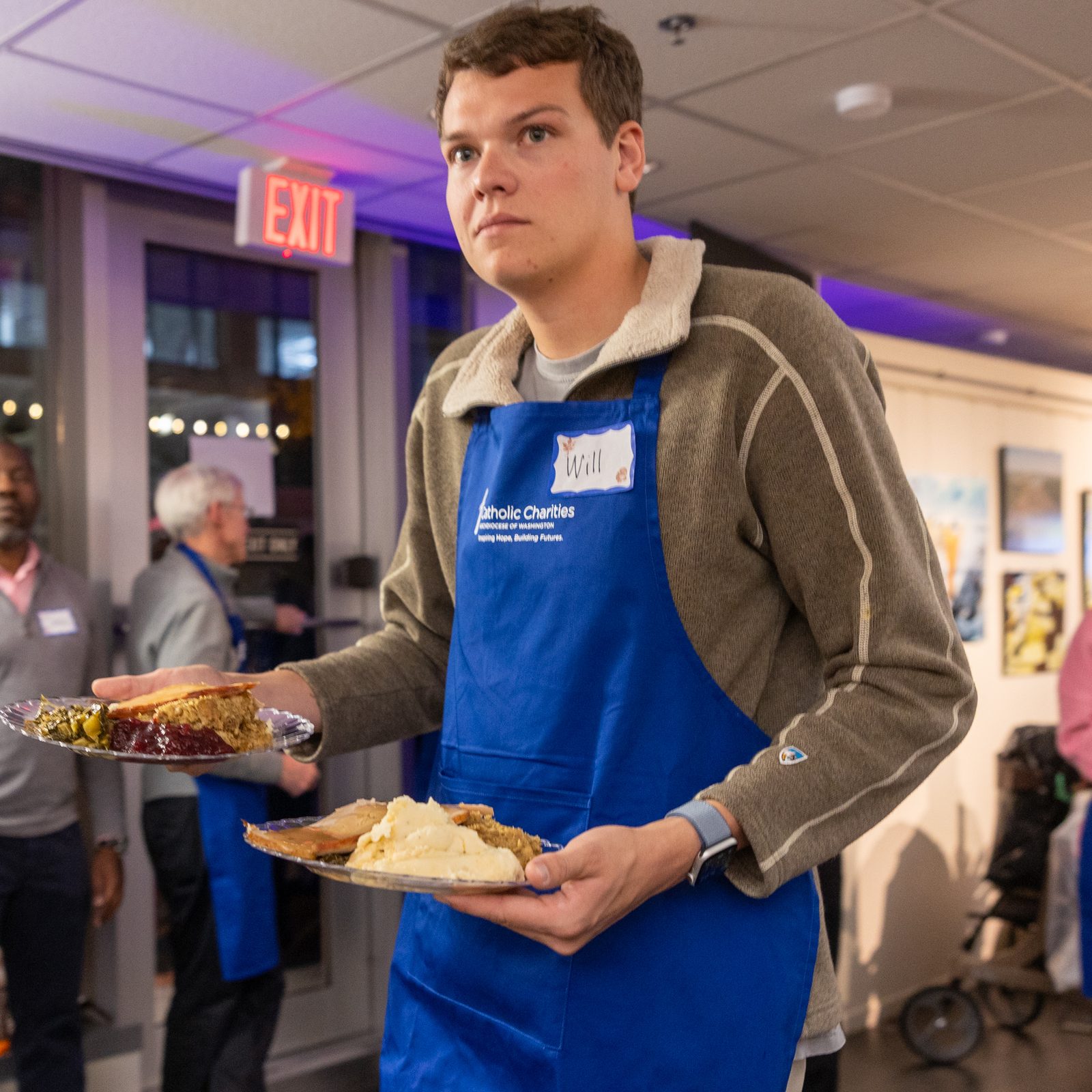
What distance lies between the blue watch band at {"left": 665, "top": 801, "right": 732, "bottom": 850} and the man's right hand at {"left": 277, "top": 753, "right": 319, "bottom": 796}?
2581 mm

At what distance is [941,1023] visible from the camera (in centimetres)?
456

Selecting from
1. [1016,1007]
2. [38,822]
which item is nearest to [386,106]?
[38,822]

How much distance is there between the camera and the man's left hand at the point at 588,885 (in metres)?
1.01

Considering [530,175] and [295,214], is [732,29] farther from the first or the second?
[530,175]

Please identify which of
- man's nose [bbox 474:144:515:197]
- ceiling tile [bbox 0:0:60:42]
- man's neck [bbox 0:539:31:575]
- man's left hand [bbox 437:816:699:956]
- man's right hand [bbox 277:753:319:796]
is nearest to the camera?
man's left hand [bbox 437:816:699:956]

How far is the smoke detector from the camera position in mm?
3264

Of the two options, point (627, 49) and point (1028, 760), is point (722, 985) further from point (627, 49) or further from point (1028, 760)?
point (1028, 760)

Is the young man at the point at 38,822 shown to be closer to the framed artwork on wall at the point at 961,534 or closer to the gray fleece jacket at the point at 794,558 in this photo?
the gray fleece jacket at the point at 794,558

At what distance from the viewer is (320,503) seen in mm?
4609

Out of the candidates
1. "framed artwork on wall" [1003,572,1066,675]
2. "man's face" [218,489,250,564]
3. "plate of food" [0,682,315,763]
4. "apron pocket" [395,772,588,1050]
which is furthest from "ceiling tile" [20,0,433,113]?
"framed artwork on wall" [1003,572,1066,675]

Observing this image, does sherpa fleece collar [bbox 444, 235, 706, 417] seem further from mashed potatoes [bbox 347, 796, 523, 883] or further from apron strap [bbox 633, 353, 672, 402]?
mashed potatoes [bbox 347, 796, 523, 883]

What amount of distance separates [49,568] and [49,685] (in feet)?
1.19

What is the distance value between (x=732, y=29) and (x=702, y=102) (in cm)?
48

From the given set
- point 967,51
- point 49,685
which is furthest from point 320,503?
point 967,51
